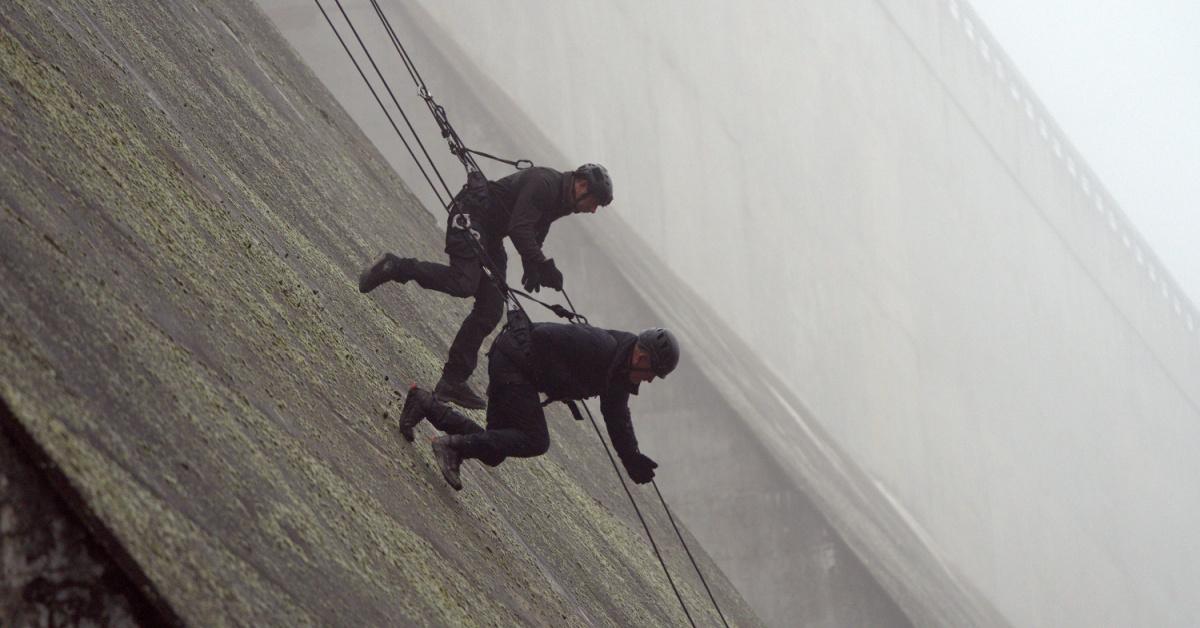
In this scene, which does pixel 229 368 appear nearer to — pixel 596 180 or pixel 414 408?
pixel 414 408

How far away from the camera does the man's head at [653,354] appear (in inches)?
163

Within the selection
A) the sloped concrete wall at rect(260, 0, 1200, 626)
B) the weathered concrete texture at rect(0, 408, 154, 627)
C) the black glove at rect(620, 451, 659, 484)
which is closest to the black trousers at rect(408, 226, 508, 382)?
the black glove at rect(620, 451, 659, 484)

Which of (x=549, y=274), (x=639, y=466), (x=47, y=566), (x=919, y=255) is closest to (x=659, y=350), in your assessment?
(x=639, y=466)

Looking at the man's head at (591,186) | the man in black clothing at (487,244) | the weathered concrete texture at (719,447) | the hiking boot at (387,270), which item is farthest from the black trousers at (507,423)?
the weathered concrete texture at (719,447)

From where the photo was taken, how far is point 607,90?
17469mm

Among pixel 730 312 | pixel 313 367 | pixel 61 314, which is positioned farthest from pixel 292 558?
pixel 730 312

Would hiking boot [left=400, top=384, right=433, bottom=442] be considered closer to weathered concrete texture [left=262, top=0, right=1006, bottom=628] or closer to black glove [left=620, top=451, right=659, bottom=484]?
black glove [left=620, top=451, right=659, bottom=484]

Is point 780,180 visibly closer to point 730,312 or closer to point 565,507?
point 730,312

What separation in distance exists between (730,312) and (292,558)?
16.2 metres

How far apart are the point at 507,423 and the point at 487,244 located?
2.42 ft

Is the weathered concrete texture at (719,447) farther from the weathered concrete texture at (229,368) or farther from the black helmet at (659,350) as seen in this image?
the black helmet at (659,350)

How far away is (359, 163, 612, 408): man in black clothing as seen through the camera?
4.55m

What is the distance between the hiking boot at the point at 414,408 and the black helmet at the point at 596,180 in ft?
2.46

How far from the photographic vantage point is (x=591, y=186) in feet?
14.8
